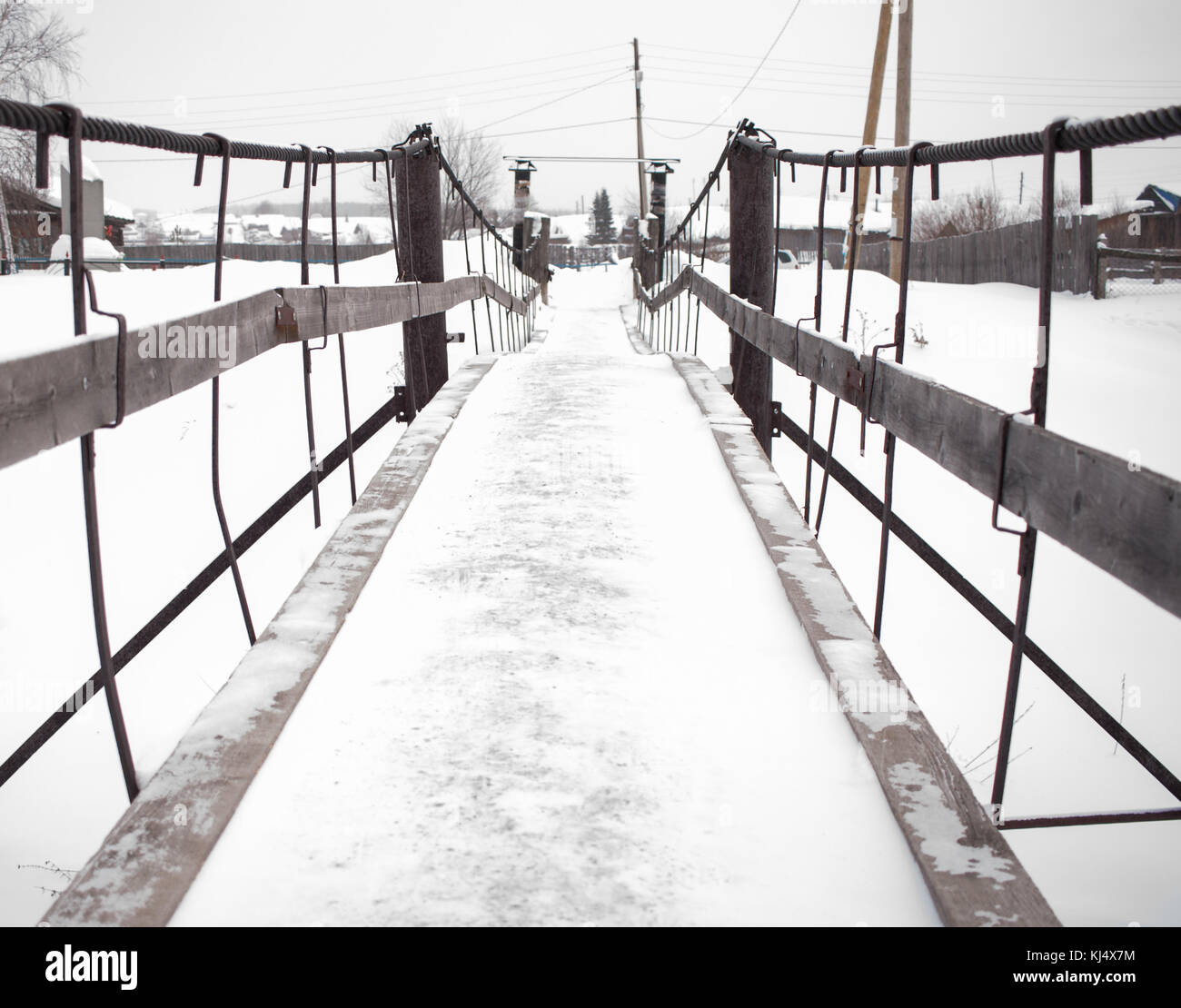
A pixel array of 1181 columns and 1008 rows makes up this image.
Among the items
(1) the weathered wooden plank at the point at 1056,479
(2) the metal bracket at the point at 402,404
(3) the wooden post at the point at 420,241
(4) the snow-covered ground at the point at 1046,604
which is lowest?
(4) the snow-covered ground at the point at 1046,604

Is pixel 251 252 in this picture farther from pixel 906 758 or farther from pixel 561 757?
pixel 906 758

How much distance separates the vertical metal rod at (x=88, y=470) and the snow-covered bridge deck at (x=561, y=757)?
13cm

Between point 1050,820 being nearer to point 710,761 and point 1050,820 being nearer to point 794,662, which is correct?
point 794,662

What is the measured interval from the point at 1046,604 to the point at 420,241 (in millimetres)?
5184

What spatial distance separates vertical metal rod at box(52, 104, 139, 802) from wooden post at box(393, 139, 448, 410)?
3.30 m

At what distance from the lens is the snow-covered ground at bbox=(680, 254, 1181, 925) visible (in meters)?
3.81

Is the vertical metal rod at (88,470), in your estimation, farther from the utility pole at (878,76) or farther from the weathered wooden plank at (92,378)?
the utility pole at (878,76)

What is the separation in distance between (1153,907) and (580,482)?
2.29m

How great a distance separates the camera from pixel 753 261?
461 centimetres

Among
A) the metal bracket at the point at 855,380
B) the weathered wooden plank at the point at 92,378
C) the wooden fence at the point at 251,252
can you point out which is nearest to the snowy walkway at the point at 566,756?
the metal bracket at the point at 855,380

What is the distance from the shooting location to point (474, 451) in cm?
377

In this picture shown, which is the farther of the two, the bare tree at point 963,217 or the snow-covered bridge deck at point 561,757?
the bare tree at point 963,217

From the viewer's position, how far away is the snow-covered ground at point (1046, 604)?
3.81 m
